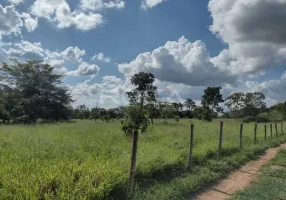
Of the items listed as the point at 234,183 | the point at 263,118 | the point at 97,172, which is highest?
the point at 263,118

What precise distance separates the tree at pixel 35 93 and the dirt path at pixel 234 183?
99.1 ft

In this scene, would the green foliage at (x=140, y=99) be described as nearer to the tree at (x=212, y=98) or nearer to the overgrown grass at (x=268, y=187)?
the overgrown grass at (x=268, y=187)

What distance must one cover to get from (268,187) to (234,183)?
784 millimetres

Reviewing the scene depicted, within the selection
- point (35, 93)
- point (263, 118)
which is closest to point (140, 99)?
point (35, 93)

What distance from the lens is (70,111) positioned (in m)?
40.5

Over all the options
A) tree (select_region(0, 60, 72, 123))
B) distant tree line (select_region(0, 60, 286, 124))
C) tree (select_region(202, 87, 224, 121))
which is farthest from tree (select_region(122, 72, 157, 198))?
tree (select_region(202, 87, 224, 121))

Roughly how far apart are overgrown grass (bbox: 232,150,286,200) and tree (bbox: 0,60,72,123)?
31063 millimetres

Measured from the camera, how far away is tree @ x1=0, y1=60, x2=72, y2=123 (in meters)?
34.0

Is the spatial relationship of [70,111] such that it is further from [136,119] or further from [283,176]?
[283,176]

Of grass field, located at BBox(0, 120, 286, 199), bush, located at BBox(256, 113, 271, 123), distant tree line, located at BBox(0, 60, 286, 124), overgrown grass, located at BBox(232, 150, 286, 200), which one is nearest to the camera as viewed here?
grass field, located at BBox(0, 120, 286, 199)

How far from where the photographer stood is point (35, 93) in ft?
119

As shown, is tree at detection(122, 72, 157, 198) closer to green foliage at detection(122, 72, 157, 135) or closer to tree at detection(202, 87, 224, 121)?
green foliage at detection(122, 72, 157, 135)

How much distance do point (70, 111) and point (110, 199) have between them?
123 feet

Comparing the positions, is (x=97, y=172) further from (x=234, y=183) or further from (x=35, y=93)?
(x=35, y=93)
